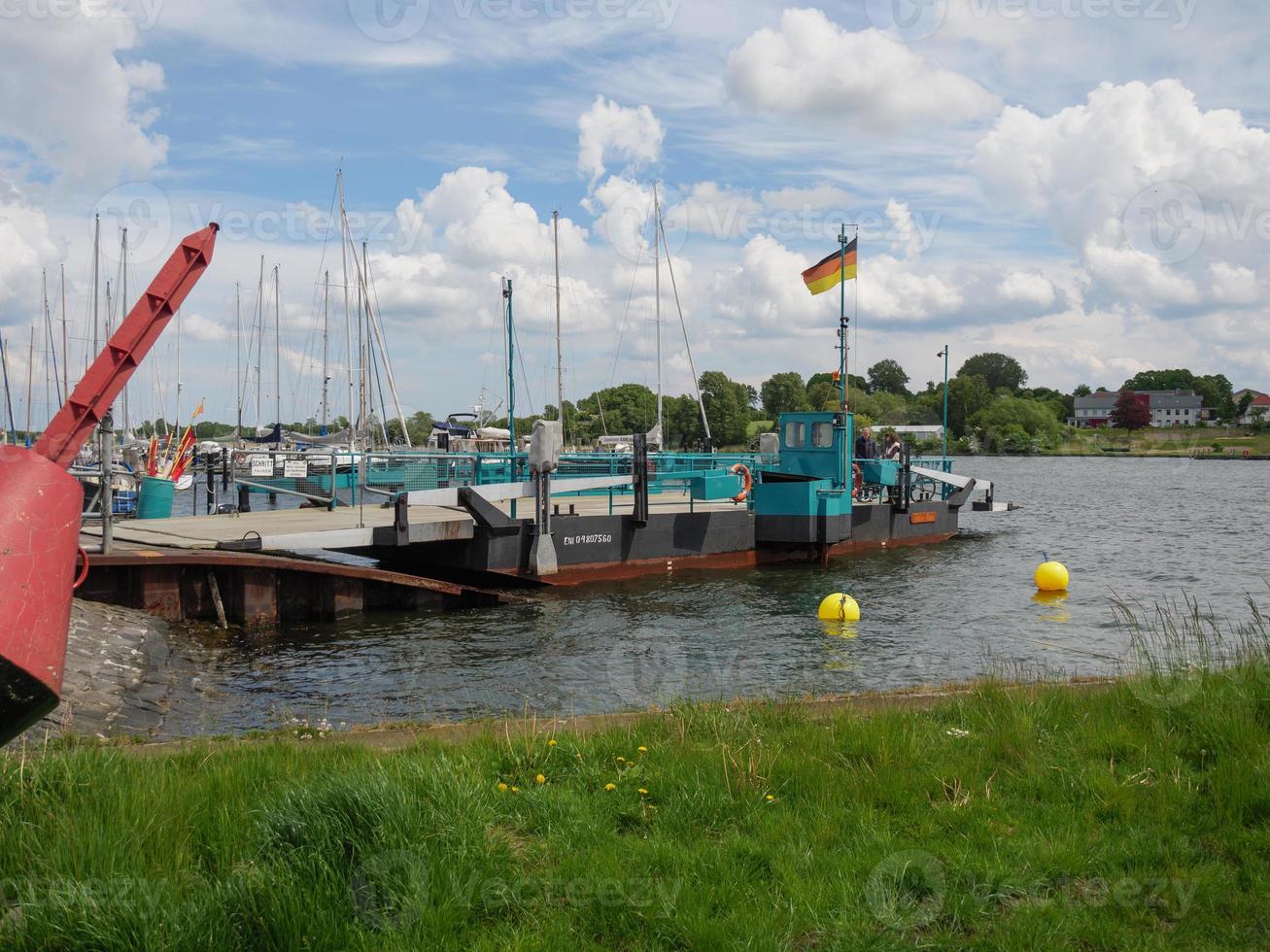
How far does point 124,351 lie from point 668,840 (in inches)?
192

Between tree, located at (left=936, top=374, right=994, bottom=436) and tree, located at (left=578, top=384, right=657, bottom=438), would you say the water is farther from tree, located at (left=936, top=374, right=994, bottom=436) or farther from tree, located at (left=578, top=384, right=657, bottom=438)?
tree, located at (left=936, top=374, right=994, bottom=436)

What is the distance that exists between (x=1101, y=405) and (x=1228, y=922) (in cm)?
21722

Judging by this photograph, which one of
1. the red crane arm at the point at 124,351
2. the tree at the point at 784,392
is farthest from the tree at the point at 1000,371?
the red crane arm at the point at 124,351

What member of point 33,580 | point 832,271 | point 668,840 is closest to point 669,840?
point 668,840

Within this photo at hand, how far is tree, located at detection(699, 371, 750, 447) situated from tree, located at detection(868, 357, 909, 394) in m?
79.7

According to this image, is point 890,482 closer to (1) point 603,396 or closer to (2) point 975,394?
(1) point 603,396

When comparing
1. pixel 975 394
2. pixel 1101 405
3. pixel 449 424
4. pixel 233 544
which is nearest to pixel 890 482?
pixel 233 544

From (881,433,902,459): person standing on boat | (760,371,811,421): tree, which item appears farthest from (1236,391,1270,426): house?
(881,433,902,459): person standing on boat

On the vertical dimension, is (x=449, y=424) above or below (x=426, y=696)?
above

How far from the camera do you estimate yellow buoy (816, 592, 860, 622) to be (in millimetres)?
17719

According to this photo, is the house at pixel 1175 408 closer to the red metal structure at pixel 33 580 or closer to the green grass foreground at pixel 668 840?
the green grass foreground at pixel 668 840

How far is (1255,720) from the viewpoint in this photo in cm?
598

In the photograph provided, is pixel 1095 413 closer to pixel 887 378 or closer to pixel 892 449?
pixel 887 378

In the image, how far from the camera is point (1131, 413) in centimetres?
17712
